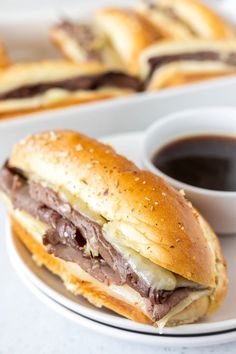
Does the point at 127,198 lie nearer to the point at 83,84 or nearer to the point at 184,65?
the point at 83,84

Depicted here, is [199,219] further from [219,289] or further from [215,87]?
[215,87]

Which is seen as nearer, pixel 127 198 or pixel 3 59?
pixel 127 198

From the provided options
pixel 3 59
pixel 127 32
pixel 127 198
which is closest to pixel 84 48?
pixel 127 32

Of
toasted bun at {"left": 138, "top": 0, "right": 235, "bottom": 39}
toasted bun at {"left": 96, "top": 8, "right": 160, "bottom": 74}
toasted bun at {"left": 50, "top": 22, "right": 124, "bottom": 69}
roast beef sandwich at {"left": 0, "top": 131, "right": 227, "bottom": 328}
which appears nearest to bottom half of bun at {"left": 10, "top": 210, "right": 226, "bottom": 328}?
roast beef sandwich at {"left": 0, "top": 131, "right": 227, "bottom": 328}

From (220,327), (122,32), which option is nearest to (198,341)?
(220,327)

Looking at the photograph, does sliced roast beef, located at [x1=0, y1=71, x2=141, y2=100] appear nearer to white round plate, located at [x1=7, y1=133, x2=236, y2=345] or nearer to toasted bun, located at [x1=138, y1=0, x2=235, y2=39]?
toasted bun, located at [x1=138, y1=0, x2=235, y2=39]

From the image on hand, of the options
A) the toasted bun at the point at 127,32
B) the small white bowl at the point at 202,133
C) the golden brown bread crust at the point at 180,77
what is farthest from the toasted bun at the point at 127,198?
the toasted bun at the point at 127,32

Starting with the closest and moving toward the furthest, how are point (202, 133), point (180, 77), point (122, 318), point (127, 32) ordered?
point (122, 318), point (202, 133), point (180, 77), point (127, 32)
